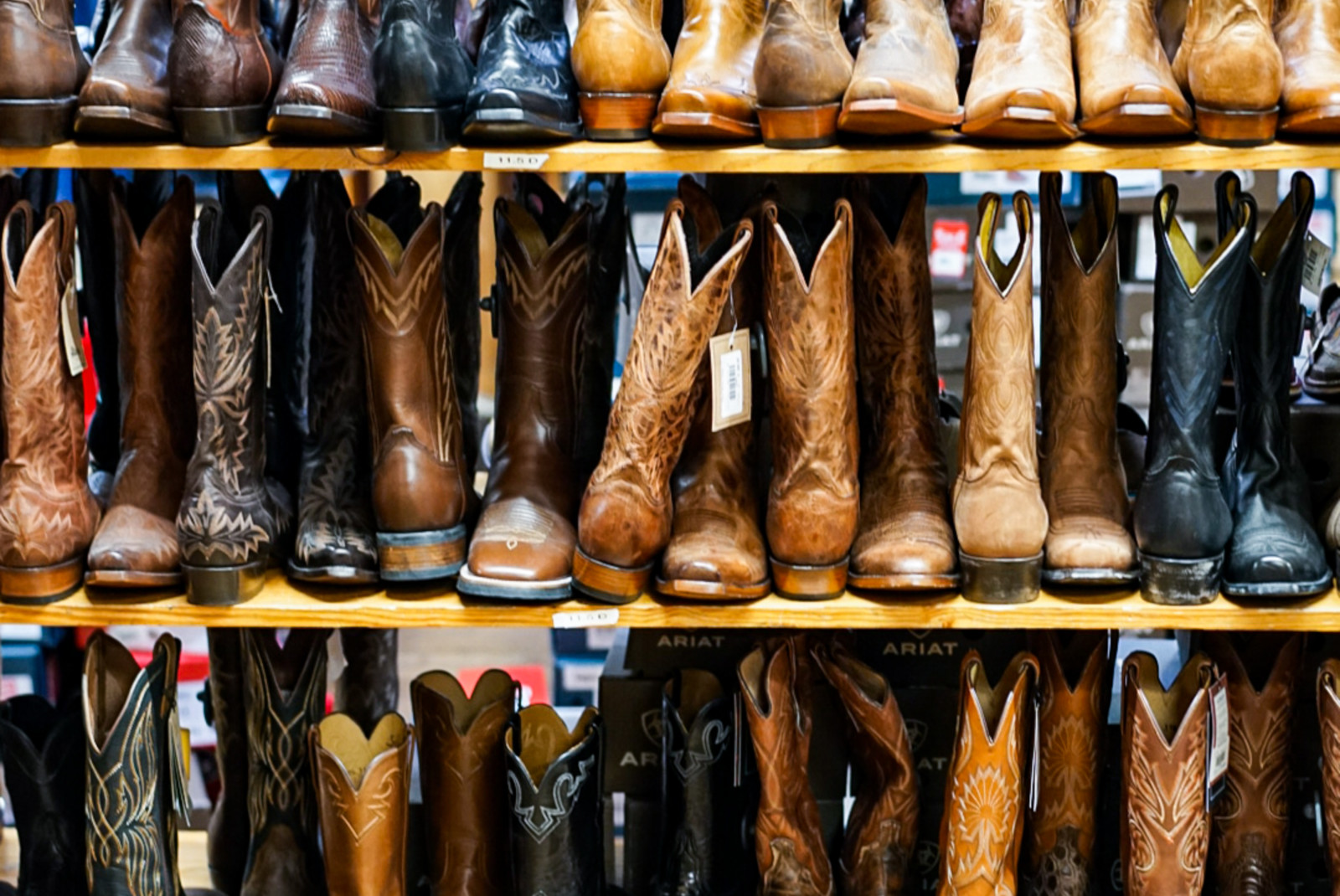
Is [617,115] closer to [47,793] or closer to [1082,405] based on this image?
[1082,405]

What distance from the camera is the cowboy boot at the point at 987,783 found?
2137 mm

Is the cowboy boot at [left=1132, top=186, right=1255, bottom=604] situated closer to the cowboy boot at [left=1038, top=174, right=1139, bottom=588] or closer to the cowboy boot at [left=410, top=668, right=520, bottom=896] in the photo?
the cowboy boot at [left=1038, top=174, right=1139, bottom=588]

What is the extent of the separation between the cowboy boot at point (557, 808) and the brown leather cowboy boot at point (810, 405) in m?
0.42

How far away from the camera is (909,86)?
1922 mm

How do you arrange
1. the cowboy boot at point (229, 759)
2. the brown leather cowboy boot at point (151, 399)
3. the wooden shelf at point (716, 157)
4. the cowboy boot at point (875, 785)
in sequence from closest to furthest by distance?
the wooden shelf at point (716, 157)
the brown leather cowboy boot at point (151, 399)
the cowboy boot at point (875, 785)
the cowboy boot at point (229, 759)

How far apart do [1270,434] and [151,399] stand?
162cm

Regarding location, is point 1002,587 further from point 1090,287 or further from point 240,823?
point 240,823

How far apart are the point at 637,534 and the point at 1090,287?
720mm

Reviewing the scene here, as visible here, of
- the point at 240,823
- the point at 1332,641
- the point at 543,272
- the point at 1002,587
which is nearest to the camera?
the point at 1002,587

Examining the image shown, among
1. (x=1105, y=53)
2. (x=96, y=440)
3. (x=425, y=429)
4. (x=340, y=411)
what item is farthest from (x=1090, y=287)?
(x=96, y=440)

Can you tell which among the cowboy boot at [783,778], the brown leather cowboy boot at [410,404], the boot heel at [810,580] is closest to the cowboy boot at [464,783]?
the brown leather cowboy boot at [410,404]

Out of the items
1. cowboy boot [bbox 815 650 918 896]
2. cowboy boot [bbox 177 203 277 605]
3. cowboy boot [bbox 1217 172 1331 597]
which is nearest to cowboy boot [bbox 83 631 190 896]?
cowboy boot [bbox 177 203 277 605]

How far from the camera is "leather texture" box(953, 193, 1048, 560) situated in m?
2.02

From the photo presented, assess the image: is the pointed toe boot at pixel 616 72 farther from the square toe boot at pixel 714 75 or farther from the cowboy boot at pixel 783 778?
the cowboy boot at pixel 783 778
